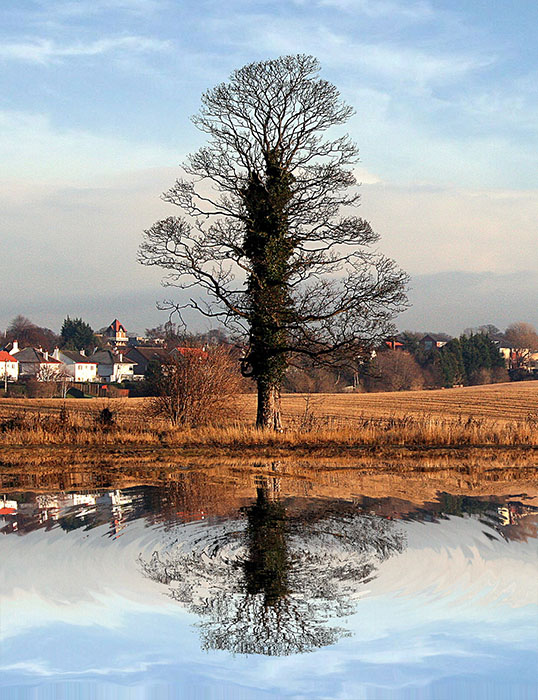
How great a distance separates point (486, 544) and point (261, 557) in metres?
3.22

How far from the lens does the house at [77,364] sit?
5103 inches

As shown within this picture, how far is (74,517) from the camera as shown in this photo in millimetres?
12875

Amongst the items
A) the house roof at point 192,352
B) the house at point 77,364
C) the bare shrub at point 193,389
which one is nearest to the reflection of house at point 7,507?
the bare shrub at point 193,389

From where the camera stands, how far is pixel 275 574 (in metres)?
9.24

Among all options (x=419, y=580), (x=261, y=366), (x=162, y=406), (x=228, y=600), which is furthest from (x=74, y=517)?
(x=162, y=406)

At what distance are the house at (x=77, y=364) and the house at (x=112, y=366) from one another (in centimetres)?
104

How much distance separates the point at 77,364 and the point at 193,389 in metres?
108

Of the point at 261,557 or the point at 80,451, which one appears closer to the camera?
the point at 261,557

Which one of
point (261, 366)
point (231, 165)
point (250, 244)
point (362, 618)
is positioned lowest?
point (362, 618)

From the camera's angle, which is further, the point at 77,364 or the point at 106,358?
the point at 106,358

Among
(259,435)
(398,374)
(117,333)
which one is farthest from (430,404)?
(117,333)

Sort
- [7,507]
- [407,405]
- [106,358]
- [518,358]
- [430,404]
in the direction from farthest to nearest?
1. [106,358]
2. [518,358]
3. [430,404]
4. [407,405]
5. [7,507]

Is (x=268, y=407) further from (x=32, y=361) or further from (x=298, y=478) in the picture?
(x=32, y=361)

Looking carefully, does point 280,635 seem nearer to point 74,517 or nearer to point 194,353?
point 74,517
